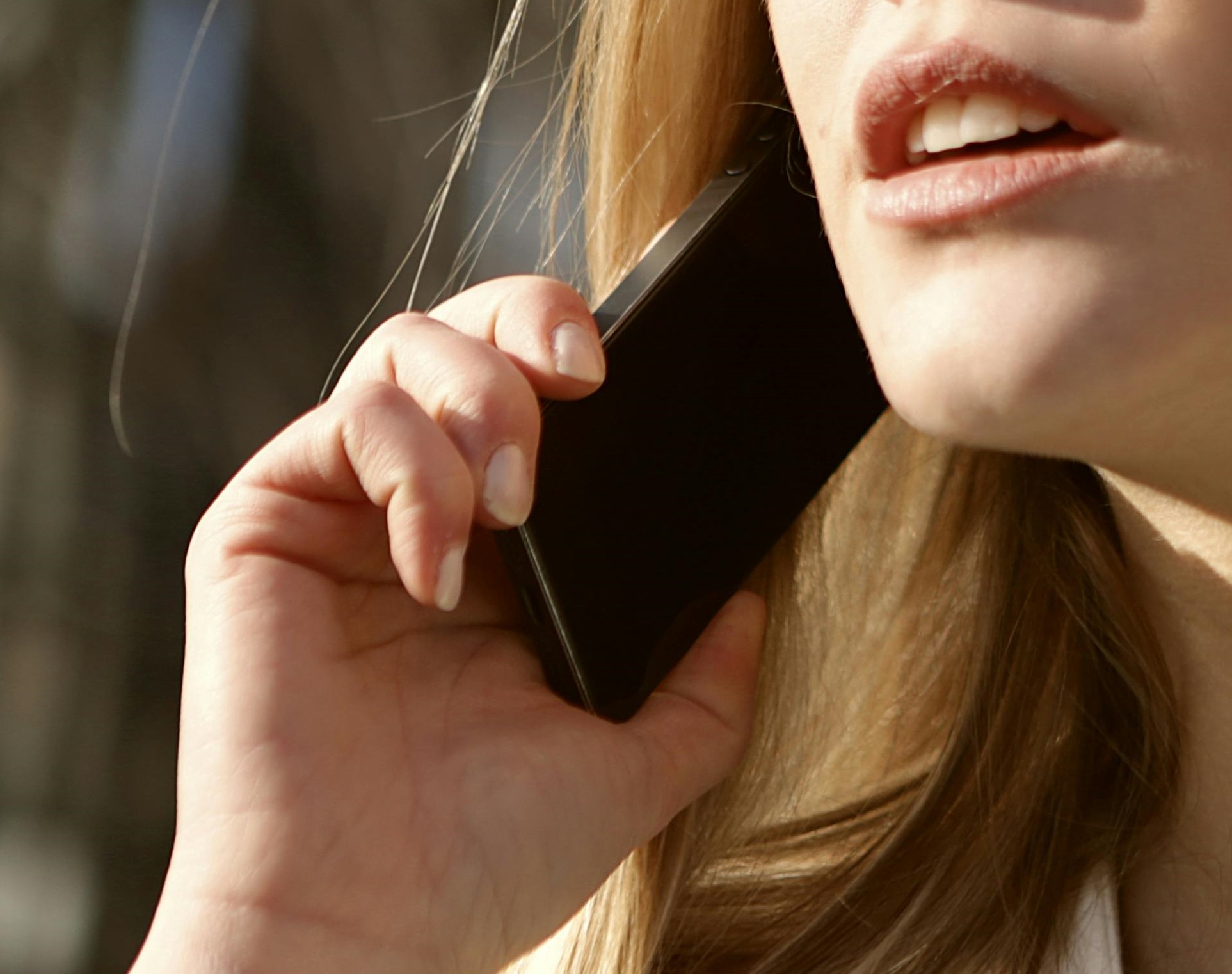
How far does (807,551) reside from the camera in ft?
4.22

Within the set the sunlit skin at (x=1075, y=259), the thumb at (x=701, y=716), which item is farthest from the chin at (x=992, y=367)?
the thumb at (x=701, y=716)

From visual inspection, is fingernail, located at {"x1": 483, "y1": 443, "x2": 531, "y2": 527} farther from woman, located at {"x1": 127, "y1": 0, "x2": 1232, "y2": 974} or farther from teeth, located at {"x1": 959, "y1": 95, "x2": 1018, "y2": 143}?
teeth, located at {"x1": 959, "y1": 95, "x2": 1018, "y2": 143}

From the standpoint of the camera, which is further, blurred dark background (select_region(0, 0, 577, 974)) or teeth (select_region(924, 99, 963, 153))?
blurred dark background (select_region(0, 0, 577, 974))

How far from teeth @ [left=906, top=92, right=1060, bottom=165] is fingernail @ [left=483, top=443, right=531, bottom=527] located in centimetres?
32

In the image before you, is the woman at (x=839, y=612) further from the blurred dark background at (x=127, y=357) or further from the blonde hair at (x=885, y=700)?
the blurred dark background at (x=127, y=357)

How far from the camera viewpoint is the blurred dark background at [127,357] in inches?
114

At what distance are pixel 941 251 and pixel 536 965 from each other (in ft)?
2.39

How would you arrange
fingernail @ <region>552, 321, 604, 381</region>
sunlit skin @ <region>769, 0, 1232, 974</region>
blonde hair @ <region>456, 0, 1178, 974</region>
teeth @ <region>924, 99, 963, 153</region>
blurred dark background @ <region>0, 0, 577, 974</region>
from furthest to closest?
blurred dark background @ <region>0, 0, 577, 974</region>, blonde hair @ <region>456, 0, 1178, 974</region>, fingernail @ <region>552, 321, 604, 381</region>, teeth @ <region>924, 99, 963, 153</region>, sunlit skin @ <region>769, 0, 1232, 974</region>

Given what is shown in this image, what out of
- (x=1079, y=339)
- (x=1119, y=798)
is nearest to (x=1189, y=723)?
(x=1119, y=798)

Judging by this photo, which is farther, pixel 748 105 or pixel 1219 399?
pixel 748 105

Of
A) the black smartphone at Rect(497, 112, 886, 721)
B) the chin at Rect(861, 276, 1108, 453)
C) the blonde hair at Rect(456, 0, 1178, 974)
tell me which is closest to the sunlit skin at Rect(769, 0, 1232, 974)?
the chin at Rect(861, 276, 1108, 453)

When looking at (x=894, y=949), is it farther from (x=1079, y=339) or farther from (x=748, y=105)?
(x=748, y=105)

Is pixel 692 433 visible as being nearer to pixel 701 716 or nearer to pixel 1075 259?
pixel 701 716

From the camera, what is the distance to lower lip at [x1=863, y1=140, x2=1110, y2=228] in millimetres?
760
